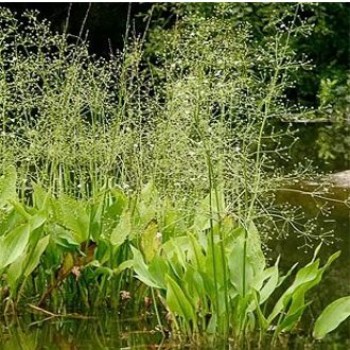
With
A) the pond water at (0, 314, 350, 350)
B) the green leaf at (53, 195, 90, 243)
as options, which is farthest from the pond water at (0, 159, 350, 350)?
the green leaf at (53, 195, 90, 243)

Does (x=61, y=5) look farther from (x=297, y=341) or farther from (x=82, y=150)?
(x=297, y=341)

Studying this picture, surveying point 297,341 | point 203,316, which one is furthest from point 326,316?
point 203,316

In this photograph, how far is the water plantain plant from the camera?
250cm

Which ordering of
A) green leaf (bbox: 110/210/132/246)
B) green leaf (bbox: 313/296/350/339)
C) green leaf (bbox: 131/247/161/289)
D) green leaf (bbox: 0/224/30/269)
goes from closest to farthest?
green leaf (bbox: 313/296/350/339)
green leaf (bbox: 131/247/161/289)
green leaf (bbox: 0/224/30/269)
green leaf (bbox: 110/210/132/246)

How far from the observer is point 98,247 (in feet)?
9.82

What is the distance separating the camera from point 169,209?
3035 mm

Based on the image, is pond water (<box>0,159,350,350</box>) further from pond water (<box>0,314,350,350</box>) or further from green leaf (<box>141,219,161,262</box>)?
green leaf (<box>141,219,161,262</box>)

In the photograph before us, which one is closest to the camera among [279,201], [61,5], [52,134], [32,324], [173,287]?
[173,287]

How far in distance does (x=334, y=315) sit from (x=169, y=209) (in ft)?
2.42

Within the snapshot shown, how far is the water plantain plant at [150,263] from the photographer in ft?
8.19

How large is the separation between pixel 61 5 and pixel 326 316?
26.7ft

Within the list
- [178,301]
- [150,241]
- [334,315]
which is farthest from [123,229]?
[334,315]

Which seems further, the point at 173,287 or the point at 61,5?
the point at 61,5

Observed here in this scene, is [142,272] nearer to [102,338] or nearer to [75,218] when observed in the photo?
[102,338]
